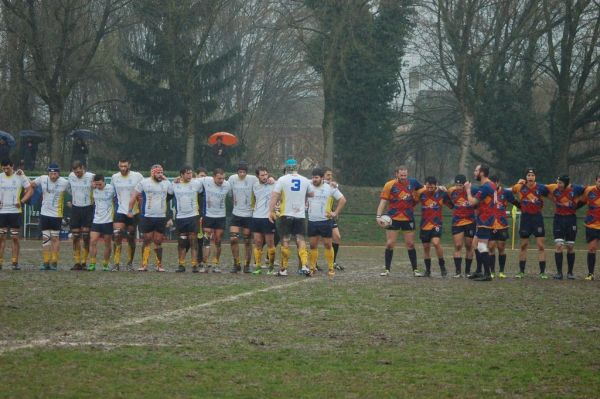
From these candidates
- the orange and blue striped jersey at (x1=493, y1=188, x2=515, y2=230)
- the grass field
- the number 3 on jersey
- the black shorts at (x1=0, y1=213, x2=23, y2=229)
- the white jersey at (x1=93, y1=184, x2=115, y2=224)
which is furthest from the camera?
the white jersey at (x1=93, y1=184, x2=115, y2=224)

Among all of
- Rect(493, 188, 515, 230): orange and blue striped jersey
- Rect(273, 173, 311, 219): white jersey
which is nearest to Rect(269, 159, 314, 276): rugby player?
Rect(273, 173, 311, 219): white jersey

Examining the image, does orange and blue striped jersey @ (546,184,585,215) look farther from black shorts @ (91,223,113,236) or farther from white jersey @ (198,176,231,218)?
black shorts @ (91,223,113,236)

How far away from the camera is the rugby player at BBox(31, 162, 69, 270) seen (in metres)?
19.6

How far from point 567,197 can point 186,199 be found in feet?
26.5

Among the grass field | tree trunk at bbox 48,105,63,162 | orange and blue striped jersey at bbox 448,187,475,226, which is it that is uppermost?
tree trunk at bbox 48,105,63,162

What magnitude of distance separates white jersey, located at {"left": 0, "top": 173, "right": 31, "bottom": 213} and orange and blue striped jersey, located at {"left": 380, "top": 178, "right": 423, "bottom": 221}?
7.57 m

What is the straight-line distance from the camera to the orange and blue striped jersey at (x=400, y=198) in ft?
63.6

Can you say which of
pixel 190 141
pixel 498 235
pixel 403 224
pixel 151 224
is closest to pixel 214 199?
pixel 151 224

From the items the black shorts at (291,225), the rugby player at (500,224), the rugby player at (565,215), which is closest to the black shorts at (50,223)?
the black shorts at (291,225)

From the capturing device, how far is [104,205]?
19734 millimetres

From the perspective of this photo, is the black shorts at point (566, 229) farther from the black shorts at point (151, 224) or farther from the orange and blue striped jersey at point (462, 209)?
the black shorts at point (151, 224)

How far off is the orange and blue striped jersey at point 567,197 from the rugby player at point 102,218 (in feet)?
30.6

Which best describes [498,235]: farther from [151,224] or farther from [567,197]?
[151,224]

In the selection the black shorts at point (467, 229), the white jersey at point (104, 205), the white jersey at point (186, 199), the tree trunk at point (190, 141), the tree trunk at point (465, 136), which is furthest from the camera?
the tree trunk at point (465, 136)
